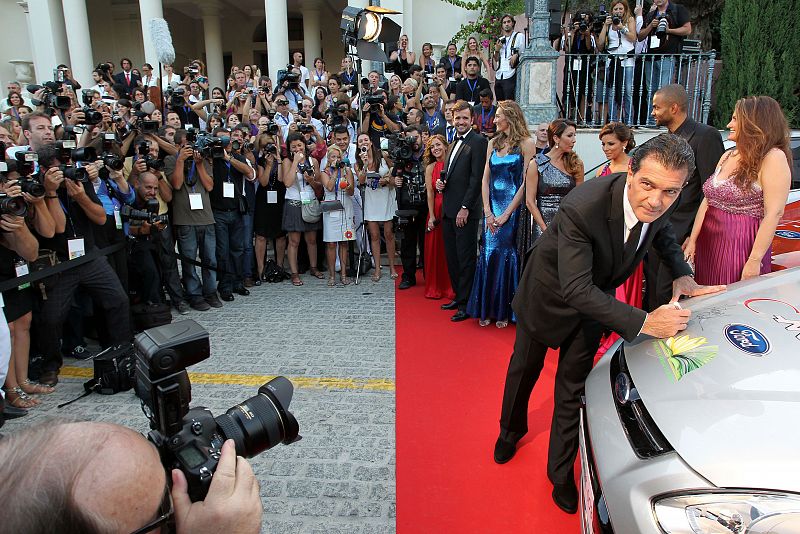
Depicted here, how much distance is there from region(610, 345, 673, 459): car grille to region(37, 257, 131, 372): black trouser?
4.15 meters

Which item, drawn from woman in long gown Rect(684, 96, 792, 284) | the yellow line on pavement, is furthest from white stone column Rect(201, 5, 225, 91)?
woman in long gown Rect(684, 96, 792, 284)

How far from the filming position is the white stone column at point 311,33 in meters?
18.1

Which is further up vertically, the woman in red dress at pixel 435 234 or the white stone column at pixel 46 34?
the white stone column at pixel 46 34

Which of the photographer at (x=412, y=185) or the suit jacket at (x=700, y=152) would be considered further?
the photographer at (x=412, y=185)

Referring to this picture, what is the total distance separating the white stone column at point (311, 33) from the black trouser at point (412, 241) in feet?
42.7

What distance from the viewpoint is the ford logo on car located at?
2.00 m

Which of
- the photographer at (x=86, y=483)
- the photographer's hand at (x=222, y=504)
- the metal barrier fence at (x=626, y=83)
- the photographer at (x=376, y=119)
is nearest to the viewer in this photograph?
the photographer at (x=86, y=483)

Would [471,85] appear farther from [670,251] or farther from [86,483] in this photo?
[86,483]

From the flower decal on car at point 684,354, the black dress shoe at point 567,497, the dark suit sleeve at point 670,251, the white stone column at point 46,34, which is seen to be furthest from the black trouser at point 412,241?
the white stone column at point 46,34

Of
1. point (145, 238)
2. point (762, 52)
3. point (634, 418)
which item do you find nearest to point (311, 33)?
point (762, 52)

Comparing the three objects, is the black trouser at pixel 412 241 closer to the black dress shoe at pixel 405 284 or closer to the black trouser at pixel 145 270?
the black dress shoe at pixel 405 284

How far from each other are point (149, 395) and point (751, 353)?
1.99 meters

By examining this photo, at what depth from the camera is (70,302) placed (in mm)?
4562

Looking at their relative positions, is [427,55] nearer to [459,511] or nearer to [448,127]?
[448,127]
